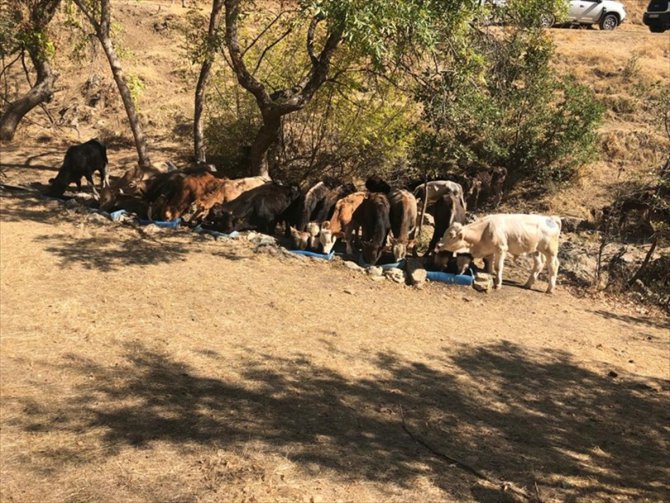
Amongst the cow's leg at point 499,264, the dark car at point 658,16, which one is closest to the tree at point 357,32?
the cow's leg at point 499,264

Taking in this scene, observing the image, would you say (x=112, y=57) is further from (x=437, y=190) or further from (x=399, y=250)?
(x=437, y=190)

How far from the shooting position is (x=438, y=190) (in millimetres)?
12219

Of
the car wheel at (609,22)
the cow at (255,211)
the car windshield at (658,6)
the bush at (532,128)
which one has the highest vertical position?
the car windshield at (658,6)

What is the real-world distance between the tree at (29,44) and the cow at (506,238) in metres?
10.3

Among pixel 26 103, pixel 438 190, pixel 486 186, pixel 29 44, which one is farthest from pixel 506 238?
pixel 26 103

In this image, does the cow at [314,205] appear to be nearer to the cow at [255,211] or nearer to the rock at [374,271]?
the cow at [255,211]

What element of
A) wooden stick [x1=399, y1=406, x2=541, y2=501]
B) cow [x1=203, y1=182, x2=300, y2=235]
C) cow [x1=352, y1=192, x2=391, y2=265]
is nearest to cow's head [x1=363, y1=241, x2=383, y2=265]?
cow [x1=352, y1=192, x2=391, y2=265]

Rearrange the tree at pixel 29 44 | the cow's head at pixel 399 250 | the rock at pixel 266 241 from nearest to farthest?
the cow's head at pixel 399 250, the rock at pixel 266 241, the tree at pixel 29 44

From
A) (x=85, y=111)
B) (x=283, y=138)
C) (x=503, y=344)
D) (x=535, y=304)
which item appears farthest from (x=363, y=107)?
(x=85, y=111)

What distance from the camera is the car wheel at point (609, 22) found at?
28314 millimetres

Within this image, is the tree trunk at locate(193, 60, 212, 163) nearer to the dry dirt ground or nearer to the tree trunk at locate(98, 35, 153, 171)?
the tree trunk at locate(98, 35, 153, 171)

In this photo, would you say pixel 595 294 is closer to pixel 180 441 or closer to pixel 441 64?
pixel 441 64

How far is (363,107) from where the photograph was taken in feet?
43.0

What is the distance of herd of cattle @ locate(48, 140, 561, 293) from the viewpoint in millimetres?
9859
